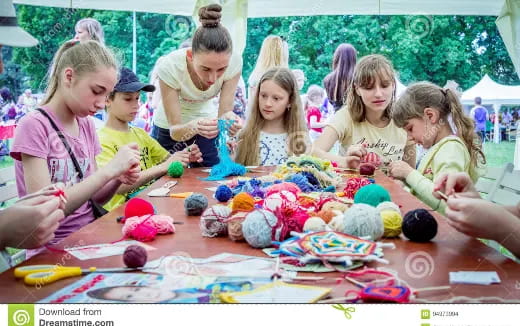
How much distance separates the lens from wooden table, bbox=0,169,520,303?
0.49 m

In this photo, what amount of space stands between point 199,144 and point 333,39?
2.47ft

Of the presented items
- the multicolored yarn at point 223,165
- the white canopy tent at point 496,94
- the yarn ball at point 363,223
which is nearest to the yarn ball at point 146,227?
the yarn ball at point 363,223

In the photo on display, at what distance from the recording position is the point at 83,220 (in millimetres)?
977

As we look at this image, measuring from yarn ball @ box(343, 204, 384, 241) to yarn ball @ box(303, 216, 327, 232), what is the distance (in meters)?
0.03

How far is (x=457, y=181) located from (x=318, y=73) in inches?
55.8

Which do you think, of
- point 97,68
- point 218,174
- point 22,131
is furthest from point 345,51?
point 22,131

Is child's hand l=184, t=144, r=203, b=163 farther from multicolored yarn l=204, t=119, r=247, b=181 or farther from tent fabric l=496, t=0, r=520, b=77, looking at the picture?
tent fabric l=496, t=0, r=520, b=77

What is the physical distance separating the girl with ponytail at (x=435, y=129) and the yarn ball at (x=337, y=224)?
0.51 metres

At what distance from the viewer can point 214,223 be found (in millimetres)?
679

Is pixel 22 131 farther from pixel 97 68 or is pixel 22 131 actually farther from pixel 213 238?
pixel 213 238

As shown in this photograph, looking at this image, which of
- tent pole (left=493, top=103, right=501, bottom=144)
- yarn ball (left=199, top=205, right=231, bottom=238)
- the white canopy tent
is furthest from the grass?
yarn ball (left=199, top=205, right=231, bottom=238)

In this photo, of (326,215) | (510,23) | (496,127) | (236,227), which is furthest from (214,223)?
(496,127)

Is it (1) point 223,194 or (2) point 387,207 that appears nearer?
(2) point 387,207

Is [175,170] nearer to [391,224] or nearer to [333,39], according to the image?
[391,224]
